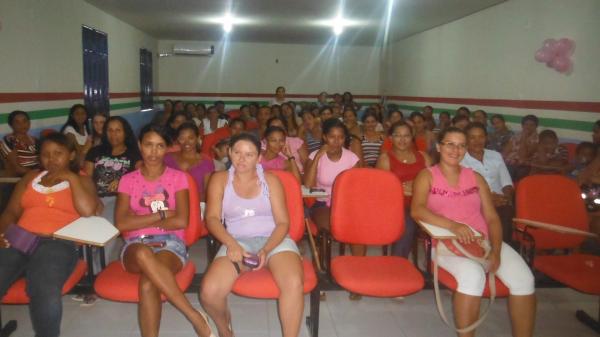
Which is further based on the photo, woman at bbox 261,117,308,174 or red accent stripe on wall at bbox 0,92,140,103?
red accent stripe on wall at bbox 0,92,140,103

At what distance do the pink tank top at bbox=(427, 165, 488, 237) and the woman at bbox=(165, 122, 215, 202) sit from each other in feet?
5.78

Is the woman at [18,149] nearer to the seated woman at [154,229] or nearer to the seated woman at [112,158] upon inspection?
the seated woman at [112,158]

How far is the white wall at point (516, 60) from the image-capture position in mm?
5684

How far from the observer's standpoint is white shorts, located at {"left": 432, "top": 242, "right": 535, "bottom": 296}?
2352 millimetres

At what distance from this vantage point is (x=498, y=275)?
8.03 feet

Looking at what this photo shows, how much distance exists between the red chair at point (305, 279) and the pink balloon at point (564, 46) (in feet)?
15.9

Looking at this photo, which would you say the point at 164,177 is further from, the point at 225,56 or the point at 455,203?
the point at 225,56

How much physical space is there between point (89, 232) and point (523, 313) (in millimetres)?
2159

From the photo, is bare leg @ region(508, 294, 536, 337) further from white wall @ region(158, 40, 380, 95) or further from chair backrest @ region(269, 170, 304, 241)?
white wall @ region(158, 40, 380, 95)

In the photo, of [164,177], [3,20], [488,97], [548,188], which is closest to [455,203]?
[548,188]

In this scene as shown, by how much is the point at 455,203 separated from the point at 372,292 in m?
0.72

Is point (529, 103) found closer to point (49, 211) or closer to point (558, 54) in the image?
point (558, 54)

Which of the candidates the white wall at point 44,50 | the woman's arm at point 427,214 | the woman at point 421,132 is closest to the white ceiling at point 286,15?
the white wall at point 44,50

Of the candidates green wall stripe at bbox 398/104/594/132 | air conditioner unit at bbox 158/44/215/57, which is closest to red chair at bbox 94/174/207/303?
green wall stripe at bbox 398/104/594/132
